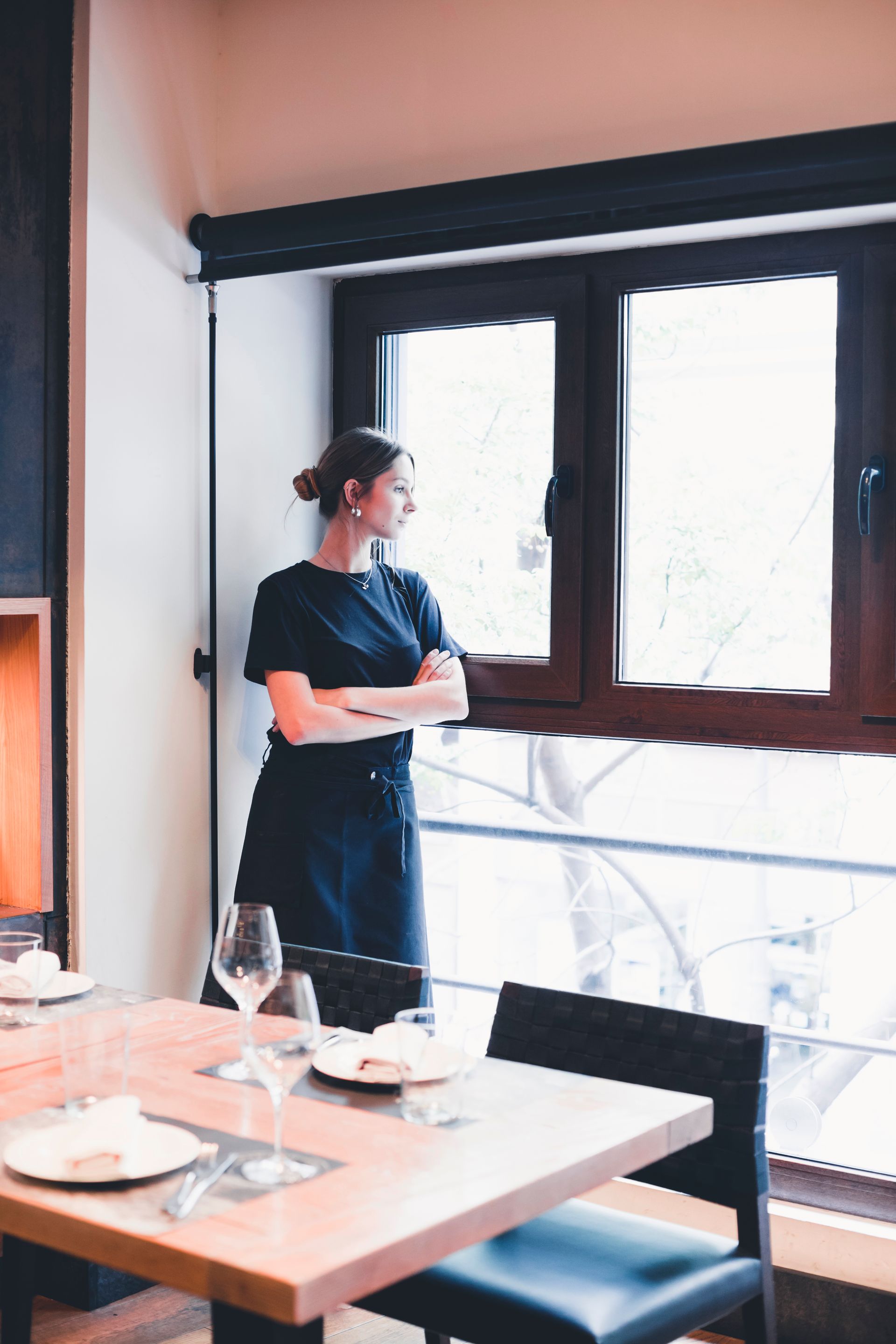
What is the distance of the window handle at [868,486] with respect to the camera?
8.75 ft

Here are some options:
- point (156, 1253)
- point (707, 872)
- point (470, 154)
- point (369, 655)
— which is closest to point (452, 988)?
point (707, 872)

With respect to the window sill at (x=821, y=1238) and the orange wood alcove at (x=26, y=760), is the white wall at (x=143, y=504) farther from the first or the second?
the window sill at (x=821, y=1238)

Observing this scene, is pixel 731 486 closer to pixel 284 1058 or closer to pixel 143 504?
pixel 143 504

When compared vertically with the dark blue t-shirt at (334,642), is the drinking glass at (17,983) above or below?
below

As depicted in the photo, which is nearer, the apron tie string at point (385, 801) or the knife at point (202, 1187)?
the knife at point (202, 1187)

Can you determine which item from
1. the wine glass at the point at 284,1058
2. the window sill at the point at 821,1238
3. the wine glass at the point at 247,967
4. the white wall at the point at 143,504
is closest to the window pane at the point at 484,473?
the white wall at the point at 143,504

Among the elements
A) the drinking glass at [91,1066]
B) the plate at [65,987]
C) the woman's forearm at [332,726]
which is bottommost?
the plate at [65,987]

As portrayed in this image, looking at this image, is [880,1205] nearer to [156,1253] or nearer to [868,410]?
[868,410]

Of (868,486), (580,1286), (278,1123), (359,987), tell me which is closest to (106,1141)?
(278,1123)

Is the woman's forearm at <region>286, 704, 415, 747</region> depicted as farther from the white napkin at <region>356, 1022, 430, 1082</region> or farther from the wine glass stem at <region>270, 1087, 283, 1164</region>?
the wine glass stem at <region>270, 1087, 283, 1164</region>

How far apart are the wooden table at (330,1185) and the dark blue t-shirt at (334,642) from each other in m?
1.14

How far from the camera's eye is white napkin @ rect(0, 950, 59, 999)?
6.16ft

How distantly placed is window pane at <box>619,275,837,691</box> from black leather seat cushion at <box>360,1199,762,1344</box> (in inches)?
50.5

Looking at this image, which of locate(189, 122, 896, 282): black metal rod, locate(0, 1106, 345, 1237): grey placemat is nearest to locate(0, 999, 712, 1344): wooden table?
locate(0, 1106, 345, 1237): grey placemat
